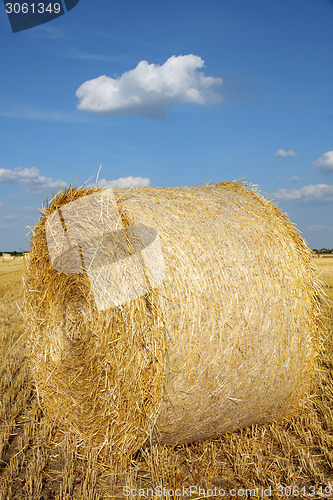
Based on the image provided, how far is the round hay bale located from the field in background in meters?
0.18

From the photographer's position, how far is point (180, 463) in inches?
158

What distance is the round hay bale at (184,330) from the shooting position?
12.3 ft

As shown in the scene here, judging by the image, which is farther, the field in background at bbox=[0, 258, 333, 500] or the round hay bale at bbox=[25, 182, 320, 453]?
the round hay bale at bbox=[25, 182, 320, 453]

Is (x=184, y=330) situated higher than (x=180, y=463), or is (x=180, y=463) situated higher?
(x=184, y=330)

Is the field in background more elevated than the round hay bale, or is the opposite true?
the round hay bale

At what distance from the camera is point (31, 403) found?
5.41m

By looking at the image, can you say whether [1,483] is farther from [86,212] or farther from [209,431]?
[86,212]

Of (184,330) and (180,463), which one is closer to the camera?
(184,330)

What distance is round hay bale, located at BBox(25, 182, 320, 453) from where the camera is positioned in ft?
12.3

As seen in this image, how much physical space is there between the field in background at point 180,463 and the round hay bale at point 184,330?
179 mm

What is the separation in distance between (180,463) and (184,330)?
127cm

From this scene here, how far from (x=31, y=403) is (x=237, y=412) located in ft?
8.60

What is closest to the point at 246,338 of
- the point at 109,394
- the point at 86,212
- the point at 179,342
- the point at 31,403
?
the point at 179,342

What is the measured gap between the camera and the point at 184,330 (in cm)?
378
